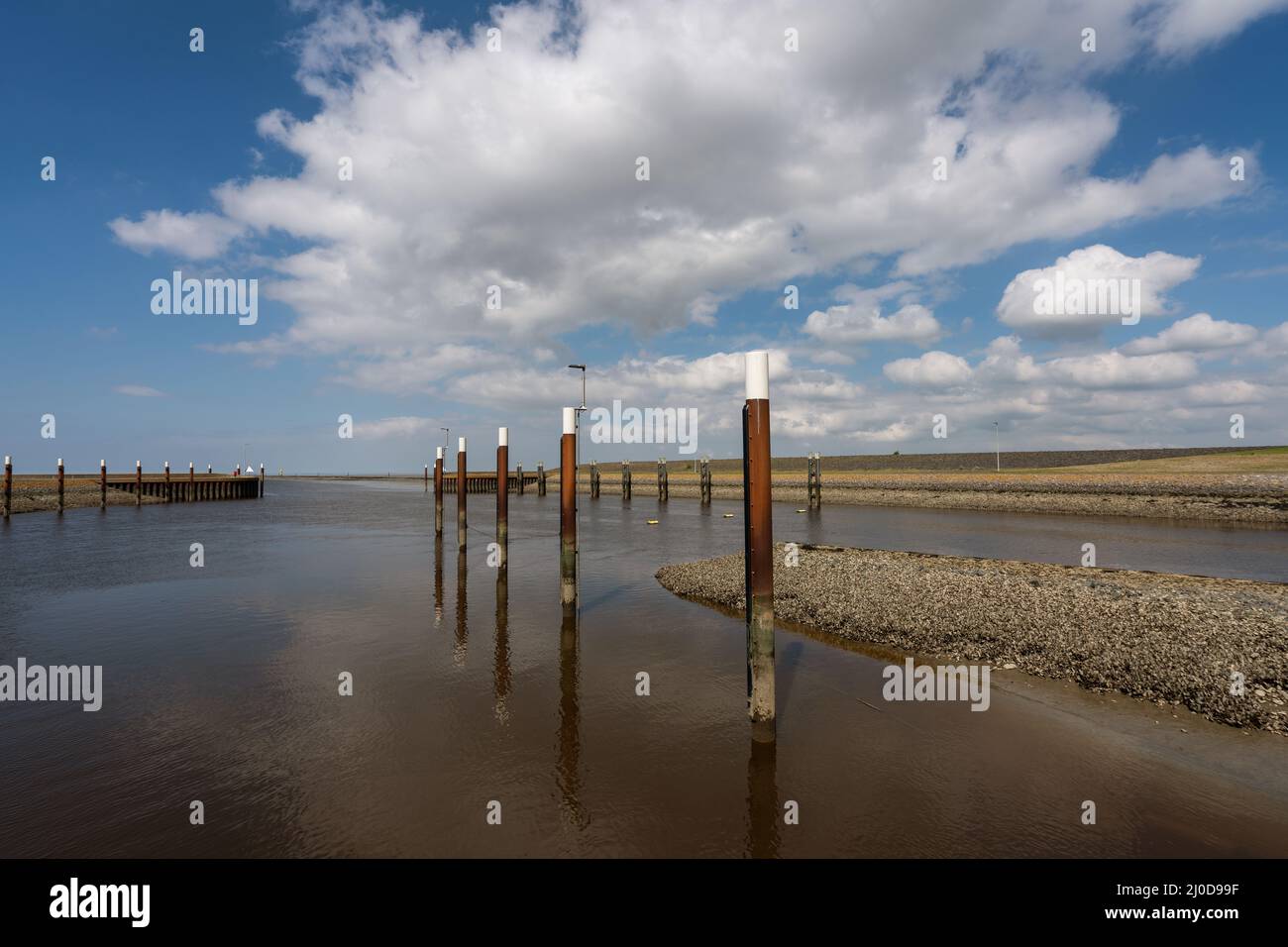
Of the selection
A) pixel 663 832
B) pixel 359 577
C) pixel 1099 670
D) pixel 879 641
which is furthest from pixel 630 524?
pixel 663 832

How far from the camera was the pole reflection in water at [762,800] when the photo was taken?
246 inches

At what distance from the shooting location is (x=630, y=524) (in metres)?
44.0

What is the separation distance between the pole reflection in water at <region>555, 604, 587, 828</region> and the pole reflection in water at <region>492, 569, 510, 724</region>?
1007mm

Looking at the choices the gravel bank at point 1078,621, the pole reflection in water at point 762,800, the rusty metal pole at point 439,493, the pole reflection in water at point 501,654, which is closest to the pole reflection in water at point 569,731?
the pole reflection in water at point 501,654

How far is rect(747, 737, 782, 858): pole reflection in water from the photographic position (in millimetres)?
6242

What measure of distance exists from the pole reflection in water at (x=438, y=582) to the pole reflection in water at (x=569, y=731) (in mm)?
3864

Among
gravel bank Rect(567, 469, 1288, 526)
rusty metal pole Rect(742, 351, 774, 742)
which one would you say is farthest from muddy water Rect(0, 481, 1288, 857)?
gravel bank Rect(567, 469, 1288, 526)

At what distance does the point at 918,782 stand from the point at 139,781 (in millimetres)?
10006

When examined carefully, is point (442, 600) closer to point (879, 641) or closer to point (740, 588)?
point (740, 588)

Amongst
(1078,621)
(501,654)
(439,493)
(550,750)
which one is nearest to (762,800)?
(550,750)

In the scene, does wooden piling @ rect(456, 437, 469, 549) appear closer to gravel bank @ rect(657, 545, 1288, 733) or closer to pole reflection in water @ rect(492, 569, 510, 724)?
pole reflection in water @ rect(492, 569, 510, 724)

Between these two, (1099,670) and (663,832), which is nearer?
(663,832)

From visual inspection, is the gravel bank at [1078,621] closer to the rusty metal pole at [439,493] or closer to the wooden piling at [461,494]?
the wooden piling at [461,494]

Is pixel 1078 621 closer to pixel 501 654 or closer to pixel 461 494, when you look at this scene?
pixel 501 654
